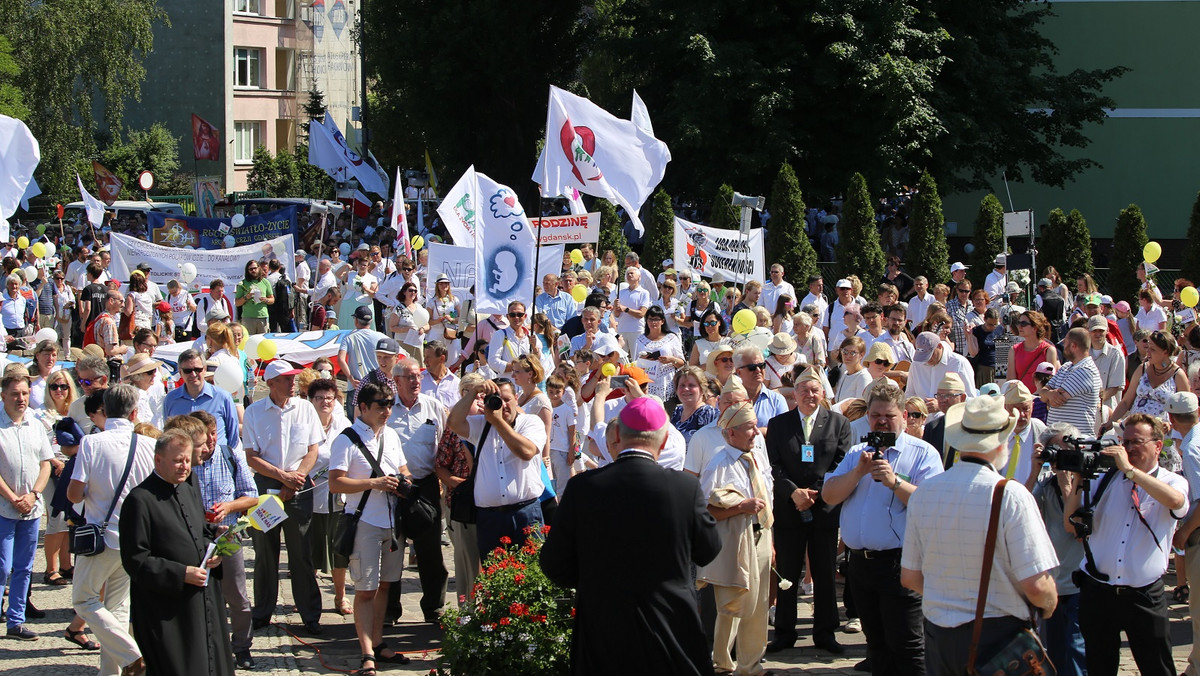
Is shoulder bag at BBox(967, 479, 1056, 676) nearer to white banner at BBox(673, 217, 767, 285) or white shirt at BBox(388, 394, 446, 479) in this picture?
white shirt at BBox(388, 394, 446, 479)

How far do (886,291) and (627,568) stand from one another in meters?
9.34

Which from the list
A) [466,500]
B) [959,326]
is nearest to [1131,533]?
[466,500]

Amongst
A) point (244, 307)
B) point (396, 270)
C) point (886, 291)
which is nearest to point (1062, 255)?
point (886, 291)

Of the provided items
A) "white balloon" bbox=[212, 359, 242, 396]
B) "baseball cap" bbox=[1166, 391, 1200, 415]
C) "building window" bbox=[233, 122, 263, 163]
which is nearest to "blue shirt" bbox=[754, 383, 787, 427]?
"baseball cap" bbox=[1166, 391, 1200, 415]

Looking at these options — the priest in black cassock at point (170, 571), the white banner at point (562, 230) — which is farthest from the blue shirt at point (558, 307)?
the priest in black cassock at point (170, 571)

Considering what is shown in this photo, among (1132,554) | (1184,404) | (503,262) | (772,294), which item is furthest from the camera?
(772,294)

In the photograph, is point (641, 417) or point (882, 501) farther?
point (882, 501)

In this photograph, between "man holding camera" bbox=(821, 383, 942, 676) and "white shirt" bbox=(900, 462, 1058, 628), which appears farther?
"man holding camera" bbox=(821, 383, 942, 676)

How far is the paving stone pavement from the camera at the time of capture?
7.56m

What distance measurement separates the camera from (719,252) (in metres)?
16.7

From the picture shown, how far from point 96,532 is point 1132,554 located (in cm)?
536

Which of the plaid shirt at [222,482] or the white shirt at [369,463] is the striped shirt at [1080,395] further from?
the plaid shirt at [222,482]

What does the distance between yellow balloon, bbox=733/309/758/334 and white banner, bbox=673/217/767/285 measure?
15.3ft

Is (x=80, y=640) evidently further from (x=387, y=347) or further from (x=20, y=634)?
(x=387, y=347)
